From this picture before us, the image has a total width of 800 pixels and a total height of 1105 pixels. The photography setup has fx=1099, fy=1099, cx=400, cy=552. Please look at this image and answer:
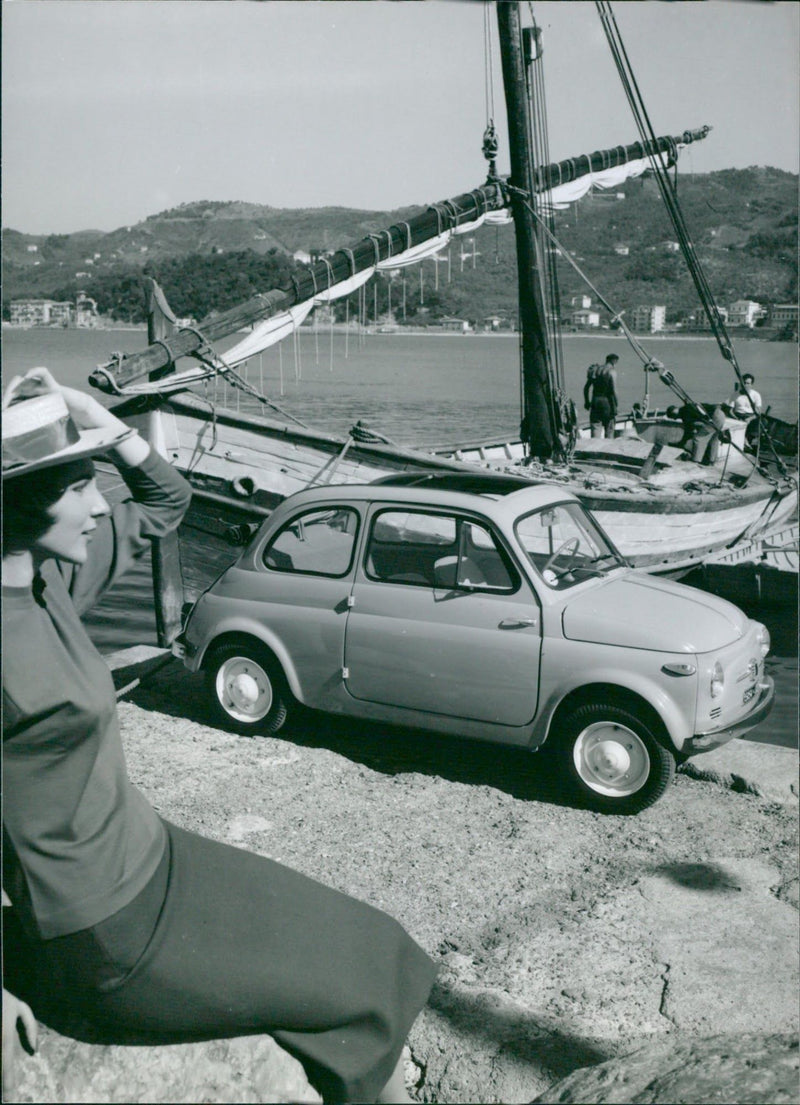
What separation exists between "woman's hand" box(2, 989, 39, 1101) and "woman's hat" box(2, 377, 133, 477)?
99cm

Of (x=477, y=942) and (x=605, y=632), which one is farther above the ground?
(x=605, y=632)

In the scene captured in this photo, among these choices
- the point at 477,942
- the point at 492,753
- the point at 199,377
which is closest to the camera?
the point at 477,942

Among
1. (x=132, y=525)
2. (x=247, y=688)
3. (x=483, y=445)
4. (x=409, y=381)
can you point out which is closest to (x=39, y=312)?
(x=132, y=525)

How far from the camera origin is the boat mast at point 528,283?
502 inches

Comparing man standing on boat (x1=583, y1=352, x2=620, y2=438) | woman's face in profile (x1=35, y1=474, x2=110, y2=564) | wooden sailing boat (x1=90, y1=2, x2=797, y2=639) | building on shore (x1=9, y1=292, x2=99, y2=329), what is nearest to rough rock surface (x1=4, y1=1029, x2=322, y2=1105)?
woman's face in profile (x1=35, y1=474, x2=110, y2=564)

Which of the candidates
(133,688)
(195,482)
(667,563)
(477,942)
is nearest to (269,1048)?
(477,942)

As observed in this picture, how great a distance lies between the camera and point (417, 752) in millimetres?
Answer: 6957

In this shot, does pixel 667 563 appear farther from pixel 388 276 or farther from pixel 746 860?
pixel 746 860

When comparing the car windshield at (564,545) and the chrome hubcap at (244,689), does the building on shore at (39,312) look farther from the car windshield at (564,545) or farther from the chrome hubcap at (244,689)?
the chrome hubcap at (244,689)

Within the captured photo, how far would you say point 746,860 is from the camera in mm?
5223

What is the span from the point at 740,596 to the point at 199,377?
7700 mm

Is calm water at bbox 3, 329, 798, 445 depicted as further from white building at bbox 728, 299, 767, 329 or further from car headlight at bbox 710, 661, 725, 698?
car headlight at bbox 710, 661, 725, 698

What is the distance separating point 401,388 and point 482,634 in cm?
7067

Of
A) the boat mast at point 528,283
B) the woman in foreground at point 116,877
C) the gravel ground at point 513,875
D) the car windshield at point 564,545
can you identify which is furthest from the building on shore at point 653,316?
the woman in foreground at point 116,877
